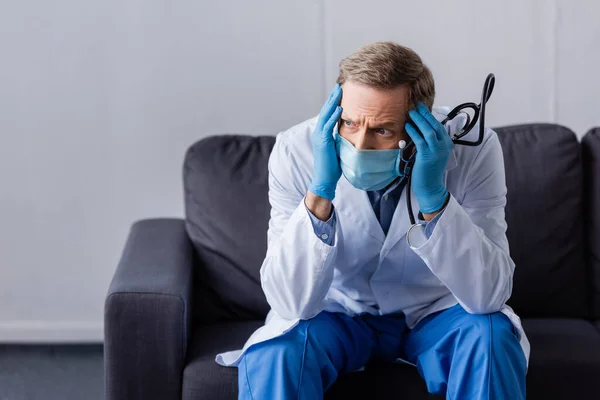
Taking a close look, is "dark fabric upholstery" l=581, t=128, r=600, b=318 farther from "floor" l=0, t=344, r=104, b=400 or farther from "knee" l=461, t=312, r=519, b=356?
"floor" l=0, t=344, r=104, b=400

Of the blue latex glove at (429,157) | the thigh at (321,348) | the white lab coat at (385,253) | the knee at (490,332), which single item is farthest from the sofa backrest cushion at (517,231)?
the blue latex glove at (429,157)

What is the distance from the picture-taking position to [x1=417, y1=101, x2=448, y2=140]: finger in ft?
5.67

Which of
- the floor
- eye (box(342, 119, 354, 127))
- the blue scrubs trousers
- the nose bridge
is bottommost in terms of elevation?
the floor

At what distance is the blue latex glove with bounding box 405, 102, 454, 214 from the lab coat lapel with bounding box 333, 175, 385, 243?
0.19 metres

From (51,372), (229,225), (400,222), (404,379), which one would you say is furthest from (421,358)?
(51,372)

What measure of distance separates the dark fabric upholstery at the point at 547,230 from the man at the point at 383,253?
40 cm

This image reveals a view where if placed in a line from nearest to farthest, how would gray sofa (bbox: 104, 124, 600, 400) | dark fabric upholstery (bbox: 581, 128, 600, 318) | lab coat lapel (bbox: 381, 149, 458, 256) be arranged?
lab coat lapel (bbox: 381, 149, 458, 256) → gray sofa (bbox: 104, 124, 600, 400) → dark fabric upholstery (bbox: 581, 128, 600, 318)

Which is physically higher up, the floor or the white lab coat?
the white lab coat

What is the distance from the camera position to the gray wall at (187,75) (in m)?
2.62

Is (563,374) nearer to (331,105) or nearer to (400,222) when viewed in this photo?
A: (400,222)

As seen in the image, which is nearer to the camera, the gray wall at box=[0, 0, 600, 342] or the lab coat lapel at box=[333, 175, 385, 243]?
the lab coat lapel at box=[333, 175, 385, 243]

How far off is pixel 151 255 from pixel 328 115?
70cm

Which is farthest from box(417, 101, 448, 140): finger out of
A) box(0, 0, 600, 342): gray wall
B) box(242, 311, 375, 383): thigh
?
box(0, 0, 600, 342): gray wall

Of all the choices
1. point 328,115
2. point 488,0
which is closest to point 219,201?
point 328,115
